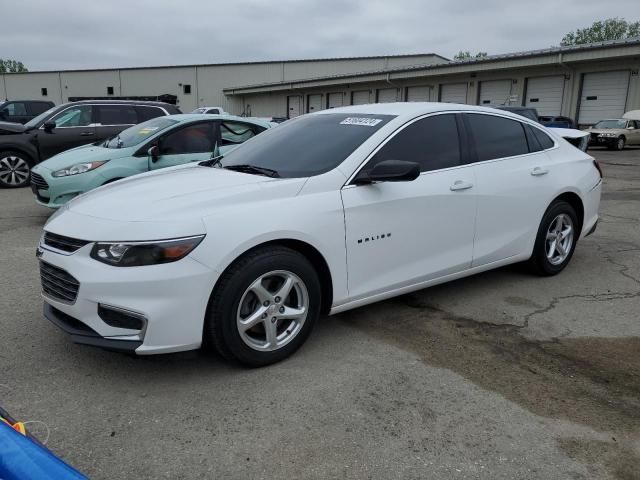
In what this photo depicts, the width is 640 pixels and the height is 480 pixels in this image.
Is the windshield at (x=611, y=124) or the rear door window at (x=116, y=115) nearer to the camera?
the rear door window at (x=116, y=115)

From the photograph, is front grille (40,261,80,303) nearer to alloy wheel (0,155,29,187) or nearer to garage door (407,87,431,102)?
alloy wheel (0,155,29,187)

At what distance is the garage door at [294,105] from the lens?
152ft

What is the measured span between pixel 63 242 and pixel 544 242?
13.0 feet

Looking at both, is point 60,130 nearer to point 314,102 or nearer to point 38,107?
point 38,107

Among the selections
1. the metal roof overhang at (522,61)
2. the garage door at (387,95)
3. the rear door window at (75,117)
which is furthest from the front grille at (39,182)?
the garage door at (387,95)

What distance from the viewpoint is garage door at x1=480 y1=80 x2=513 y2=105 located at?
2989 centimetres

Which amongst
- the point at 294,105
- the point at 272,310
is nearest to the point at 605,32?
the point at 294,105

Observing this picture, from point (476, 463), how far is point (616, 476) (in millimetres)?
609

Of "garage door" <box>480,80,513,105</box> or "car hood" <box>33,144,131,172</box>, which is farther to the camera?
"garage door" <box>480,80,513,105</box>

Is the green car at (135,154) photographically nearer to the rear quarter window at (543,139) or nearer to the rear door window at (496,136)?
the rear door window at (496,136)

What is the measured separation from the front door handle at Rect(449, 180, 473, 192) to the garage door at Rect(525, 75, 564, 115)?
26.8 meters

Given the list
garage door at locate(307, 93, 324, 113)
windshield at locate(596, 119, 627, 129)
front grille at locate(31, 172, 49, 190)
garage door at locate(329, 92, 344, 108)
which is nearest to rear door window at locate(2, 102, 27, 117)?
front grille at locate(31, 172, 49, 190)

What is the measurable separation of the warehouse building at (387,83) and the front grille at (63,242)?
26.2 m

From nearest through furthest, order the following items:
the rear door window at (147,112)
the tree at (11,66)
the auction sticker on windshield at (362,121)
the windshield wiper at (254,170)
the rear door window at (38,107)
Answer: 1. the windshield wiper at (254,170)
2. the auction sticker on windshield at (362,121)
3. the rear door window at (147,112)
4. the rear door window at (38,107)
5. the tree at (11,66)
